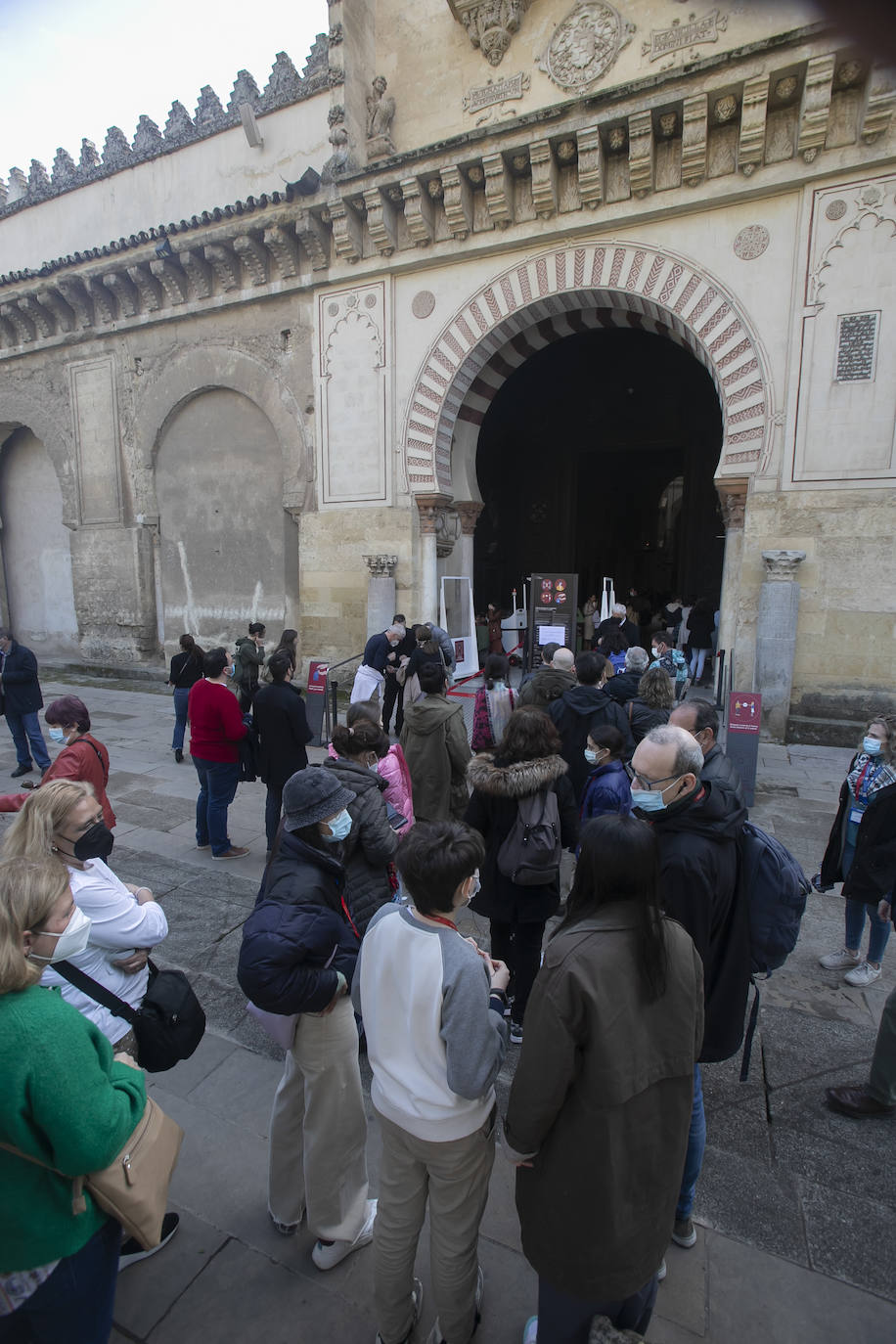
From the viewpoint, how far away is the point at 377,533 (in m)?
9.96

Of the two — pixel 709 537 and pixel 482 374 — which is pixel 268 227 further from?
pixel 709 537

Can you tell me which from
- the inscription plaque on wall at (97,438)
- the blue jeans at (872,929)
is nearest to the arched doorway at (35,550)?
the inscription plaque on wall at (97,438)

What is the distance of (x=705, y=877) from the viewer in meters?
2.04

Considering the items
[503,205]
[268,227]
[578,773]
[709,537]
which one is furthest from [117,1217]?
[709,537]

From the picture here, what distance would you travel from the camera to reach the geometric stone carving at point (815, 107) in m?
6.70

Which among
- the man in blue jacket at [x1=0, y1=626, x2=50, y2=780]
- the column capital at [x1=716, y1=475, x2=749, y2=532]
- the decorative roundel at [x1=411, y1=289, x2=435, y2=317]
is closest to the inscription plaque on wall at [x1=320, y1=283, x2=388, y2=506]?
the decorative roundel at [x1=411, y1=289, x2=435, y2=317]

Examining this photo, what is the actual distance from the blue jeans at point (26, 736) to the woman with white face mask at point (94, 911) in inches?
213

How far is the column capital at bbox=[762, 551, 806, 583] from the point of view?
765cm

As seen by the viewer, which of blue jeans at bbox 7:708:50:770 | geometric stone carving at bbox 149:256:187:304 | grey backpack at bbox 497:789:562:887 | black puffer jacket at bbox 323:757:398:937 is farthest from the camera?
geometric stone carving at bbox 149:256:187:304

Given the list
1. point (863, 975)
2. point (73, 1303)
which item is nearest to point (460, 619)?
point (863, 975)

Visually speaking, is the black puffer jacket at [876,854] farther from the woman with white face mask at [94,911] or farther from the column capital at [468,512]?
the column capital at [468,512]

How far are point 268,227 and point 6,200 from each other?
8601mm

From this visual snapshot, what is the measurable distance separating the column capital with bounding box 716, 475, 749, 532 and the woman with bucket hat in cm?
719

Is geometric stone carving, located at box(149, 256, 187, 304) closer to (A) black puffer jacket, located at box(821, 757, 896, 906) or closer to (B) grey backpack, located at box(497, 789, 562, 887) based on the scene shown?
(B) grey backpack, located at box(497, 789, 562, 887)
